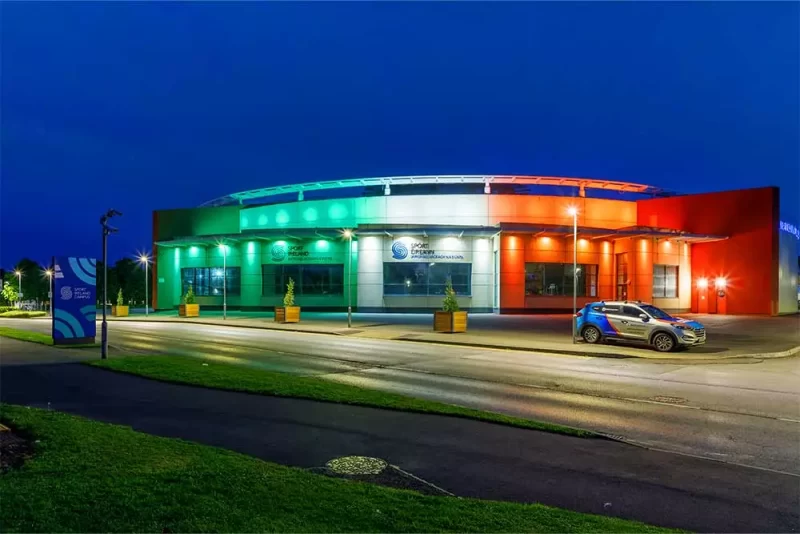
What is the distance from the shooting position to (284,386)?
1148cm

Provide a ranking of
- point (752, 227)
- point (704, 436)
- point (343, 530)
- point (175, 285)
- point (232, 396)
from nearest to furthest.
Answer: point (343, 530) → point (704, 436) → point (232, 396) → point (752, 227) → point (175, 285)

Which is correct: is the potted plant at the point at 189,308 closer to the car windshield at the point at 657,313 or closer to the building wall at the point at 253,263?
the building wall at the point at 253,263

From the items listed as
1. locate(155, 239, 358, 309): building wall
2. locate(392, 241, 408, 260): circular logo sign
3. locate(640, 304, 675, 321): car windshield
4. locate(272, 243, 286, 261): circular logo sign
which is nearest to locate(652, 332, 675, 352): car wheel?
locate(640, 304, 675, 321): car windshield

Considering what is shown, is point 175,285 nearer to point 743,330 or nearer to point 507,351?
point 507,351

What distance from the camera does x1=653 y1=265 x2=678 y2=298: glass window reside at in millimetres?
46719

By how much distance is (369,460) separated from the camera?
6887 millimetres

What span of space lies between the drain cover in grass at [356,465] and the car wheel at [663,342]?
16830 mm

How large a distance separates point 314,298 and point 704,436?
3796cm

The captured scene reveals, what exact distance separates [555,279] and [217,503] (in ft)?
137

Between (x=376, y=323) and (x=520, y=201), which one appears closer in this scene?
(x=376, y=323)

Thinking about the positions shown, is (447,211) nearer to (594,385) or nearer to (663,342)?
(663,342)

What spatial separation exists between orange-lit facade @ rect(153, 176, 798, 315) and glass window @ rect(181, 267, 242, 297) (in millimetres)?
182

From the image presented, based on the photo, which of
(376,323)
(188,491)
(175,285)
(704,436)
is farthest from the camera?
(175,285)

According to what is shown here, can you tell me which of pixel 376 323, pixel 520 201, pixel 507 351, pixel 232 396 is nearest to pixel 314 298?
pixel 376 323
